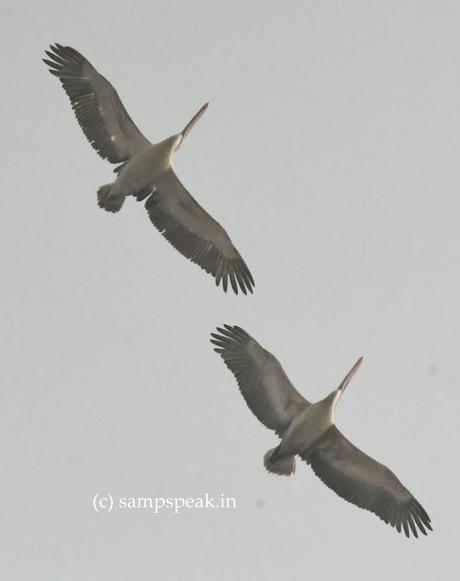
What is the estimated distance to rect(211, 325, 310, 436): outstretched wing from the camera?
13.6m

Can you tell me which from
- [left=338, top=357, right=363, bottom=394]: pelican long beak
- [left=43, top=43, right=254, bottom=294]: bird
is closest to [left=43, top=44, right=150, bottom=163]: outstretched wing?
[left=43, top=43, right=254, bottom=294]: bird

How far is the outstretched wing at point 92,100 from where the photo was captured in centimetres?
1375

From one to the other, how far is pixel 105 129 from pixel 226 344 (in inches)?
125

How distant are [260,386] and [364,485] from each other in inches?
70.5

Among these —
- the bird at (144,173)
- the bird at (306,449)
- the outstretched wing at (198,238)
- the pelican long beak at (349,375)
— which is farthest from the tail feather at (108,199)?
the pelican long beak at (349,375)

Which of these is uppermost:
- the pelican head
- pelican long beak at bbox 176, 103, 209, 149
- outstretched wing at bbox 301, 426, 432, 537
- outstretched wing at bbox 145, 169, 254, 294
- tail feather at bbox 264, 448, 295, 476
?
pelican long beak at bbox 176, 103, 209, 149

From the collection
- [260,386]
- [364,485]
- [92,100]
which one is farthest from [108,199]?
[364,485]

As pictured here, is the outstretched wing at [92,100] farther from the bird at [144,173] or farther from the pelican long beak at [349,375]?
the pelican long beak at [349,375]

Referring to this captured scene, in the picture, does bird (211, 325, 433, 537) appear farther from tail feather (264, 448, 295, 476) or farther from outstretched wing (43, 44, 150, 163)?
outstretched wing (43, 44, 150, 163)

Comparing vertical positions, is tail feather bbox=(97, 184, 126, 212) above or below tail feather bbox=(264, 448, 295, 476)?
above

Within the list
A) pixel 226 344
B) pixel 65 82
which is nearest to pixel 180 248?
pixel 226 344

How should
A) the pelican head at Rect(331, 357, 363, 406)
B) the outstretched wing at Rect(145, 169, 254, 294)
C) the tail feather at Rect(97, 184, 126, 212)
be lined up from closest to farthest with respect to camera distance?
the pelican head at Rect(331, 357, 363, 406), the tail feather at Rect(97, 184, 126, 212), the outstretched wing at Rect(145, 169, 254, 294)

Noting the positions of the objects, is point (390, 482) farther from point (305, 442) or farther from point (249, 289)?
point (249, 289)

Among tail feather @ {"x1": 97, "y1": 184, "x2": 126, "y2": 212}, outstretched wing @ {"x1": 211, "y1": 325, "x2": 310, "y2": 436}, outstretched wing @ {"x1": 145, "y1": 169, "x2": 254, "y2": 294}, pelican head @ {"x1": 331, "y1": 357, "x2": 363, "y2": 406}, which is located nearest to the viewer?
pelican head @ {"x1": 331, "y1": 357, "x2": 363, "y2": 406}
